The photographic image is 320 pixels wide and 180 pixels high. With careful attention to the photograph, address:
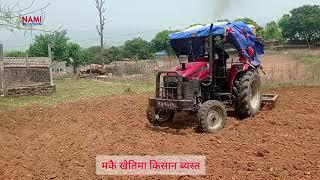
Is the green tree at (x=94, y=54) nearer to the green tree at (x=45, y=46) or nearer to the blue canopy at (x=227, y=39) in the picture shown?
the green tree at (x=45, y=46)

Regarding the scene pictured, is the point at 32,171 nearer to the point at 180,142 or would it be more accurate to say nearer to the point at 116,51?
the point at 180,142

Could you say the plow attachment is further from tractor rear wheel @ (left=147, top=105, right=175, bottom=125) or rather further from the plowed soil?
tractor rear wheel @ (left=147, top=105, right=175, bottom=125)

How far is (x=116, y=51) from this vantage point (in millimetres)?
57812

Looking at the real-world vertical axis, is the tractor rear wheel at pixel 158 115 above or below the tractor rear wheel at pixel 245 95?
below

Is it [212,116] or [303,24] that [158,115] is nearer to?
[212,116]

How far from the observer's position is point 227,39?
9.23 metres

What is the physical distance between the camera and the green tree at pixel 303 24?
220 feet

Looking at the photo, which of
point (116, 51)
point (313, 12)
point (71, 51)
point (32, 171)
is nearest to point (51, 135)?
point (32, 171)

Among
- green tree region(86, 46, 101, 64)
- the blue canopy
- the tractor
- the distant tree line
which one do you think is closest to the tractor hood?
the tractor

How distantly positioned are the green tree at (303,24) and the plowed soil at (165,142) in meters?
58.7

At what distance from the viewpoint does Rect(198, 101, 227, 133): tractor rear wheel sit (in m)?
8.43

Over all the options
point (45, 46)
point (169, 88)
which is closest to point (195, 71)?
point (169, 88)

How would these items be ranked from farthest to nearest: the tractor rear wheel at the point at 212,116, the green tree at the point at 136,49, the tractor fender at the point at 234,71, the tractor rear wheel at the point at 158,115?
the green tree at the point at 136,49, the tractor fender at the point at 234,71, the tractor rear wheel at the point at 158,115, the tractor rear wheel at the point at 212,116

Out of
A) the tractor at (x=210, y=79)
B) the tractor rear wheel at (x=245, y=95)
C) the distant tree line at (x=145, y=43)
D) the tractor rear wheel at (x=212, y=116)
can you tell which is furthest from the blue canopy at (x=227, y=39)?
the distant tree line at (x=145, y=43)
